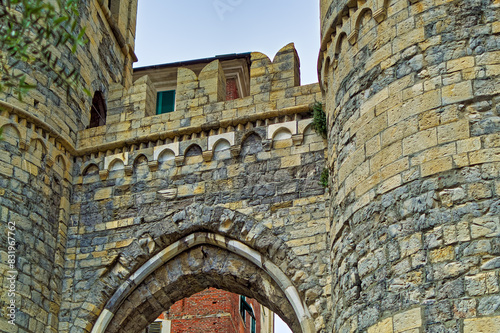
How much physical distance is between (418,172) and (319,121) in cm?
259

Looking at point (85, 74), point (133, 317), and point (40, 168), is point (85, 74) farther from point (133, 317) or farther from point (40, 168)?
point (133, 317)

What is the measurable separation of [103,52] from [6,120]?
8.35 ft

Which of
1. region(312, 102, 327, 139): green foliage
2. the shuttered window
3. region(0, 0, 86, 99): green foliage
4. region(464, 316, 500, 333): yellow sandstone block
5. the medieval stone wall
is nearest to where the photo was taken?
region(0, 0, 86, 99): green foliage

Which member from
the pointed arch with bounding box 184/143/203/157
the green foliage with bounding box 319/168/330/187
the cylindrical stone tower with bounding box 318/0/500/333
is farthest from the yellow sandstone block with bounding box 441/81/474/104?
the pointed arch with bounding box 184/143/203/157

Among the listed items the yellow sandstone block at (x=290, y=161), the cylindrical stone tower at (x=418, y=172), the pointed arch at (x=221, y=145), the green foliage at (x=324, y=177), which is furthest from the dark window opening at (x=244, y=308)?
the cylindrical stone tower at (x=418, y=172)

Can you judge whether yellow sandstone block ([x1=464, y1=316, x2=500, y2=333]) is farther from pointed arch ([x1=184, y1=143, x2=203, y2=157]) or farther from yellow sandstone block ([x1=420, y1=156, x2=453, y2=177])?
pointed arch ([x1=184, y1=143, x2=203, y2=157])

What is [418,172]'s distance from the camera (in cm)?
681

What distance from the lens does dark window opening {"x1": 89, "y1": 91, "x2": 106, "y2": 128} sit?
11.4 meters

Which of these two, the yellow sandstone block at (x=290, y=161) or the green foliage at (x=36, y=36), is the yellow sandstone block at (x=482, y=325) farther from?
the yellow sandstone block at (x=290, y=161)

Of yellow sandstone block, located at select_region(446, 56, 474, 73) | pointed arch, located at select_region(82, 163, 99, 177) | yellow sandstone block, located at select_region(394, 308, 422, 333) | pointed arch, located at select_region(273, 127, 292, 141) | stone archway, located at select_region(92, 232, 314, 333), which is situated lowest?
yellow sandstone block, located at select_region(394, 308, 422, 333)

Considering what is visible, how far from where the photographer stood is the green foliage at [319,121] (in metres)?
9.25

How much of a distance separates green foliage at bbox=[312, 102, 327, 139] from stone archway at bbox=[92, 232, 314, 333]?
1368 millimetres

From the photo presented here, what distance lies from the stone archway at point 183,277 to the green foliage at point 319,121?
1.37m

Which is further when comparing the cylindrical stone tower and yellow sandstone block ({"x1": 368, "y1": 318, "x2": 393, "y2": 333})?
yellow sandstone block ({"x1": 368, "y1": 318, "x2": 393, "y2": 333})
